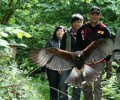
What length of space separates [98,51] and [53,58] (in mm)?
827

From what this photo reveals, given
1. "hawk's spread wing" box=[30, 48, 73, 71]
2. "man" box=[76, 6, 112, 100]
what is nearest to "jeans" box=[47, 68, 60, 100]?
"hawk's spread wing" box=[30, 48, 73, 71]

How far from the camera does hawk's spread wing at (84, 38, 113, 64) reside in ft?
19.1

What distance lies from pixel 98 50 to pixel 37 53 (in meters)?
1.09

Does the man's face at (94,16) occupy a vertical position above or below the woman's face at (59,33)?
above

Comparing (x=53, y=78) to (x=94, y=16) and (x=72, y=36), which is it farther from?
(x=94, y=16)

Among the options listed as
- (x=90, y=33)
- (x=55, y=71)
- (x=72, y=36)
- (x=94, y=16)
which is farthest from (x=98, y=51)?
(x=55, y=71)

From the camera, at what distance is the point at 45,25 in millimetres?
11656

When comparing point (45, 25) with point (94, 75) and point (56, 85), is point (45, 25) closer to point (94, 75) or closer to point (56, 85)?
point (56, 85)

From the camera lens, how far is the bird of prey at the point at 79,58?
584 cm

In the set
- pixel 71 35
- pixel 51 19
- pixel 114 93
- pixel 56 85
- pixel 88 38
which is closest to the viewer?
pixel 88 38

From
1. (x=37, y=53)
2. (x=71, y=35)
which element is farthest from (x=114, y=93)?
(x=37, y=53)

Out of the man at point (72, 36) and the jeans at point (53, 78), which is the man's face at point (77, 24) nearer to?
the man at point (72, 36)

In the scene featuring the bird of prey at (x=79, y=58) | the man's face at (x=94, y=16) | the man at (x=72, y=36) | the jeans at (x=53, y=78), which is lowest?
the jeans at (x=53, y=78)

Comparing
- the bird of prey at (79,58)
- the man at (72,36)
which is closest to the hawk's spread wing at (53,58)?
the bird of prey at (79,58)
